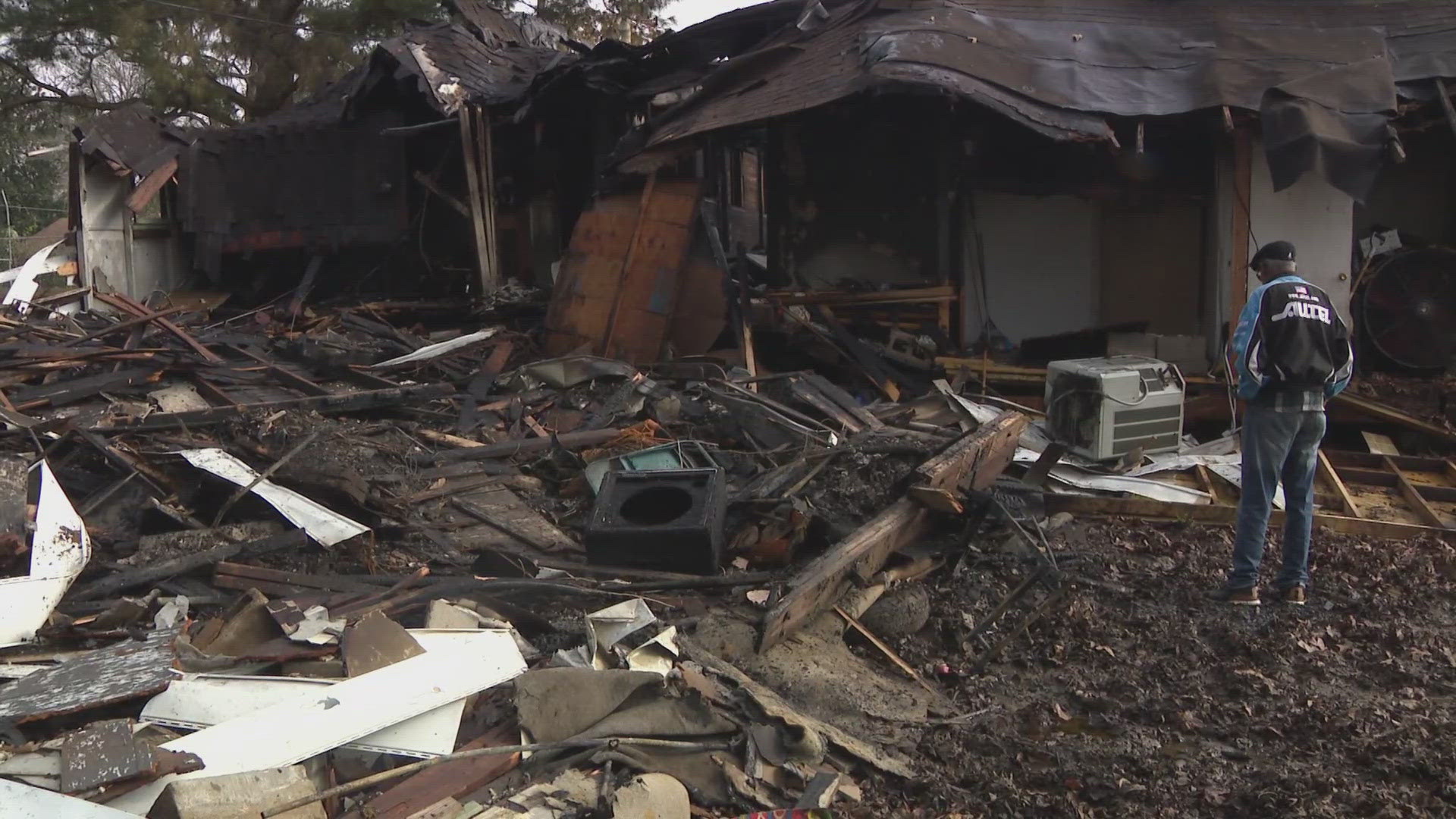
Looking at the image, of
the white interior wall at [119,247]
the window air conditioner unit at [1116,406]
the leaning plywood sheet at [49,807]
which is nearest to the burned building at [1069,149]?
the window air conditioner unit at [1116,406]

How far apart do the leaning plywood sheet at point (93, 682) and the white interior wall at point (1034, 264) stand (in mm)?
7663

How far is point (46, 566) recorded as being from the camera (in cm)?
496

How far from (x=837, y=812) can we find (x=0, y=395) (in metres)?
7.16

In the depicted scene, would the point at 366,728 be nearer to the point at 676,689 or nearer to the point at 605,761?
the point at 605,761

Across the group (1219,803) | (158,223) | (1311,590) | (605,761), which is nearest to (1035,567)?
(1311,590)

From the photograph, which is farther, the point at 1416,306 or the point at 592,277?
the point at 592,277

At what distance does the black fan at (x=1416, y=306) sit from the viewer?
364 inches

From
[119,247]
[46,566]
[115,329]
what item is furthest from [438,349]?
[119,247]

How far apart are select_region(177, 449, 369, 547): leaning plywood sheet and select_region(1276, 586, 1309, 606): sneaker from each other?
4651mm

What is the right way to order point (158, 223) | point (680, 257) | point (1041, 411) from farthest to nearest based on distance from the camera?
1. point (158, 223)
2. point (680, 257)
3. point (1041, 411)

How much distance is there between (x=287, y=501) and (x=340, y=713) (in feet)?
8.86

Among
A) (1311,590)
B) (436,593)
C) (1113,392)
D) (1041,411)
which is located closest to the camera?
(436,593)

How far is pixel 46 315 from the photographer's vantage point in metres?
12.7

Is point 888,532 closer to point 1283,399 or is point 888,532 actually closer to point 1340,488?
point 1283,399
